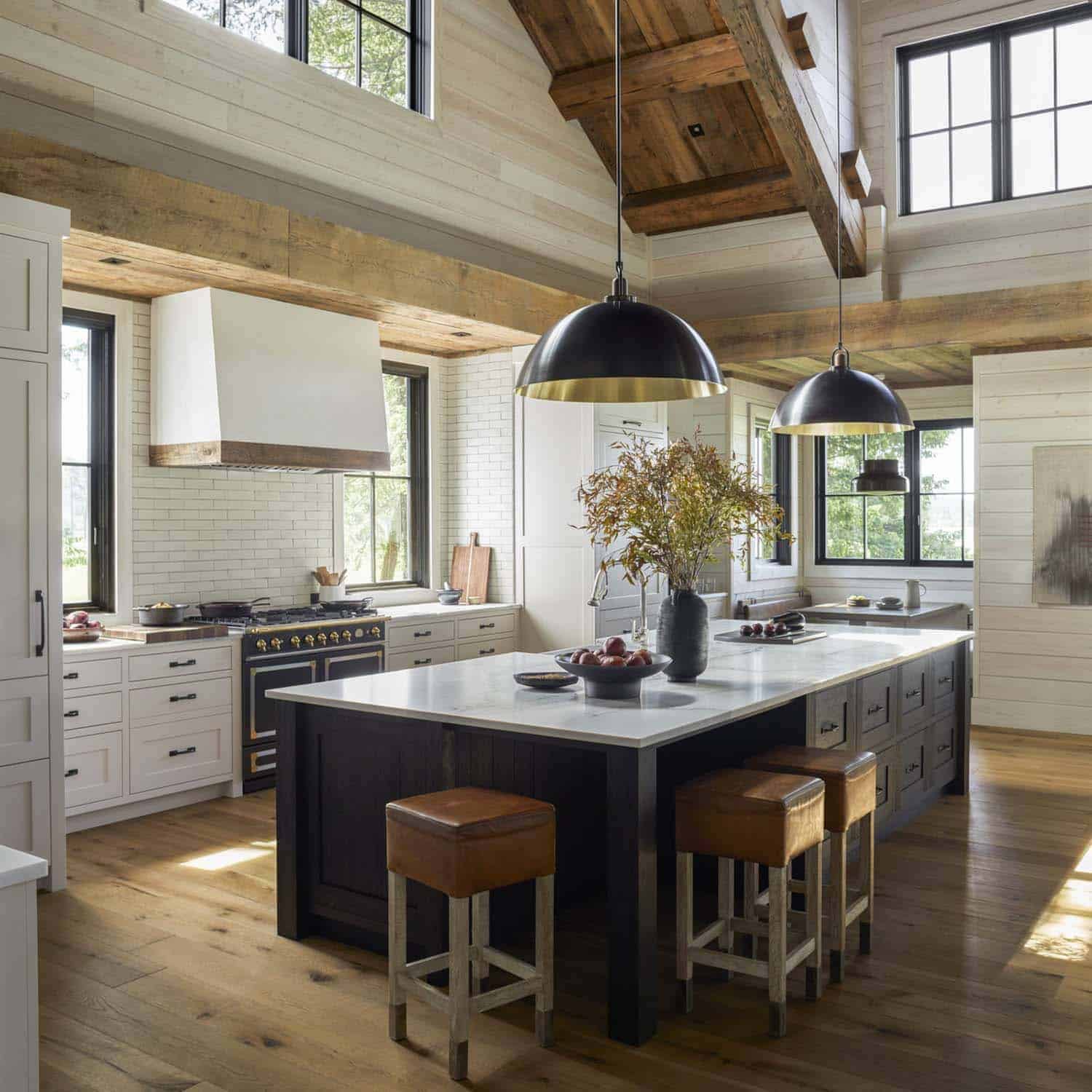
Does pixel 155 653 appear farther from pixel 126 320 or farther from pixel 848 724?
pixel 848 724

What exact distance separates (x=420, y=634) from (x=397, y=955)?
4.07 m

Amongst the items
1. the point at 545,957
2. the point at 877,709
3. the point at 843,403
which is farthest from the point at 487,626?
the point at 545,957

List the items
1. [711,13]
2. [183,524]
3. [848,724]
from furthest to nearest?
[711,13]
[183,524]
[848,724]

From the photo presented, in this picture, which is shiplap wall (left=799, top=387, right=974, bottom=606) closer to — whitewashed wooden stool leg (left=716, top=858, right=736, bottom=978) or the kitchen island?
the kitchen island

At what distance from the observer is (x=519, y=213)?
740cm

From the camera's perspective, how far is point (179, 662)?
18.2 ft

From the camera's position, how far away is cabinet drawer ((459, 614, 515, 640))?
7.50 metres

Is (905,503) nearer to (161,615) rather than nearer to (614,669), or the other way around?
(161,615)

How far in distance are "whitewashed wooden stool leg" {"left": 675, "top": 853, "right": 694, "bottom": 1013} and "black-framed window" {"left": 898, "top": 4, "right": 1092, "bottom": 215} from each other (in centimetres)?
633

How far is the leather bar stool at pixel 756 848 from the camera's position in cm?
312

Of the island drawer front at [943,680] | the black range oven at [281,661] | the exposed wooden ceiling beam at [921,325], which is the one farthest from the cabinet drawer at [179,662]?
the exposed wooden ceiling beam at [921,325]

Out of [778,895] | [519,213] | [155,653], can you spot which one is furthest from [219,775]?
[519,213]

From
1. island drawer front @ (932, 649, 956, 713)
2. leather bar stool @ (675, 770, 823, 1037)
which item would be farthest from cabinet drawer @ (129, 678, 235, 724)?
island drawer front @ (932, 649, 956, 713)

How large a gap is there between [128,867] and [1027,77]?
25.6ft
